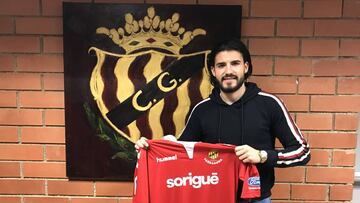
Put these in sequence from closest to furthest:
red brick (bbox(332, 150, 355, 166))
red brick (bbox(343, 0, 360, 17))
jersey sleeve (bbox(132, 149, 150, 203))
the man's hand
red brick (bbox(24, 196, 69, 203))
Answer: the man's hand, jersey sleeve (bbox(132, 149, 150, 203)), red brick (bbox(343, 0, 360, 17)), red brick (bbox(332, 150, 355, 166)), red brick (bbox(24, 196, 69, 203))

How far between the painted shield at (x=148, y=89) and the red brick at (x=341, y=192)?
30.7 inches

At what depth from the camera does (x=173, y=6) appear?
69.8 inches

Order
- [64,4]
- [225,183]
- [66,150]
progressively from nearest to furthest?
[225,183] < [64,4] < [66,150]

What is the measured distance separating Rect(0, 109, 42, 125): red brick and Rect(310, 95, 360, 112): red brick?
51.5 inches

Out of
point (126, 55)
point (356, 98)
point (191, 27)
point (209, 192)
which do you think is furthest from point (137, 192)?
point (356, 98)

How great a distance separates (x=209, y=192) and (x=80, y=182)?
743 millimetres

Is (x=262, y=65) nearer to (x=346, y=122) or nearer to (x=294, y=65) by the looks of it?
(x=294, y=65)

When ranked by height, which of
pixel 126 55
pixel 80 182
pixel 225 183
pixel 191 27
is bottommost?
pixel 80 182

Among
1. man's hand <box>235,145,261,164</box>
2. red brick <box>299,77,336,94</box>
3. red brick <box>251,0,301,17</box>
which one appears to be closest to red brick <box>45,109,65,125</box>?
man's hand <box>235,145,261,164</box>

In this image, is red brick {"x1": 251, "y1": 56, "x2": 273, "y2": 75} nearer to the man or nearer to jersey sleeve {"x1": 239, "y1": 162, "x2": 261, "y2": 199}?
Answer: the man

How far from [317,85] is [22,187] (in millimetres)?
1517

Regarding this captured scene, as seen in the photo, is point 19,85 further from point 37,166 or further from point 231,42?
point 231,42

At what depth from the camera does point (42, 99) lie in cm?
188

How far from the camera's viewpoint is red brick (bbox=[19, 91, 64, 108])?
6.16ft
